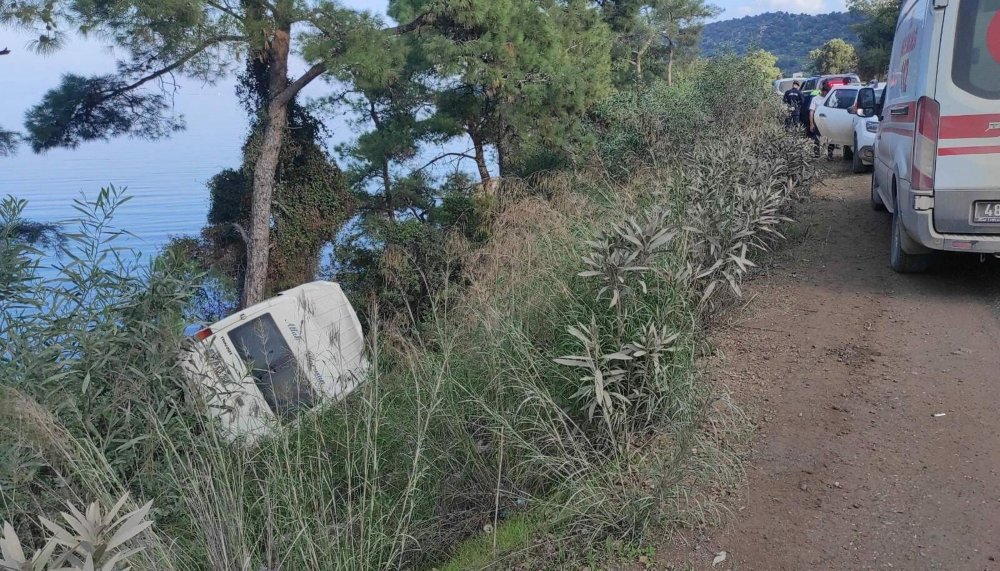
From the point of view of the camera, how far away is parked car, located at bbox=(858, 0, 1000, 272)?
5836mm

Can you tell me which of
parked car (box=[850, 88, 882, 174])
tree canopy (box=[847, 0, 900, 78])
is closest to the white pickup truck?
parked car (box=[850, 88, 882, 174])

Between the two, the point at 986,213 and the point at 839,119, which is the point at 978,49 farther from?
the point at 839,119

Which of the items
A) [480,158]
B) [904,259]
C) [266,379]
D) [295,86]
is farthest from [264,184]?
[904,259]

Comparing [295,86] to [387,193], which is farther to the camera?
[387,193]

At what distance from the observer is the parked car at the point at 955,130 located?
19.1 ft

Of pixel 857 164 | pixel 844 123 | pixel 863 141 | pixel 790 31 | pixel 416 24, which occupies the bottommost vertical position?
pixel 857 164

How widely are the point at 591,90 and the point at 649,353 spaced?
1817 cm

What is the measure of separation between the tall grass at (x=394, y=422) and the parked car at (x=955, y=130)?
83.8 inches

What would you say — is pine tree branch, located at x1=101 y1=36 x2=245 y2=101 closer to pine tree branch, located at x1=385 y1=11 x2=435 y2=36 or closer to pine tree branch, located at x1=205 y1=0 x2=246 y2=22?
pine tree branch, located at x1=205 y1=0 x2=246 y2=22

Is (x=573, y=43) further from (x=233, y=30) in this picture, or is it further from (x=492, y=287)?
(x=492, y=287)

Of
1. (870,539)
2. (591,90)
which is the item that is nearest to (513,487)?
(870,539)

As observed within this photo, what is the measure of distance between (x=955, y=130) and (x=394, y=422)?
485cm

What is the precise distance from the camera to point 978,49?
5844mm

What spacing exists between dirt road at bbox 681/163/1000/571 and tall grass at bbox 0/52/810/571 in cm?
36
